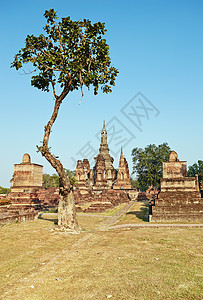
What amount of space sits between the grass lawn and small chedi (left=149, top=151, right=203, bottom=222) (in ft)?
15.5

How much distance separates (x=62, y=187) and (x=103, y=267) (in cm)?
624

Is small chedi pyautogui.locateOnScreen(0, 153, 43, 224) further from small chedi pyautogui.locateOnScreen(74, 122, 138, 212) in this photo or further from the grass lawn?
small chedi pyautogui.locateOnScreen(74, 122, 138, 212)

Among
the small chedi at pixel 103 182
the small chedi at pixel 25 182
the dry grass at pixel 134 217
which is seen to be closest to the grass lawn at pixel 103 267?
the dry grass at pixel 134 217

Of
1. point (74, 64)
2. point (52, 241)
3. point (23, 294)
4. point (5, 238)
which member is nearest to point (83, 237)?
point (52, 241)

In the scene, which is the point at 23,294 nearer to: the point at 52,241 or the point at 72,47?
the point at 52,241

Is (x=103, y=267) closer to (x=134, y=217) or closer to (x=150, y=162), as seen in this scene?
(x=134, y=217)

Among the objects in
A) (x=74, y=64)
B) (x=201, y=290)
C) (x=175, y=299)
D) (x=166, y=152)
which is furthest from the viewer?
(x=166, y=152)

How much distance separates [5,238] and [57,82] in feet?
25.0

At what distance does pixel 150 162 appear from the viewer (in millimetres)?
51125

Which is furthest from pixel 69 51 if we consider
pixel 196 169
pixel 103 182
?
pixel 196 169

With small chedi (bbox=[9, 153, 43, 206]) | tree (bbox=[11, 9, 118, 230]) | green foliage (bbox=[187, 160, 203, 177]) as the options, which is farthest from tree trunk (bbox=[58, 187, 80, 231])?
green foliage (bbox=[187, 160, 203, 177])

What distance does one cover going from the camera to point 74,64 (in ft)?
36.6

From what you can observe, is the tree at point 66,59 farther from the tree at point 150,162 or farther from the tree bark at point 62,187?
the tree at point 150,162

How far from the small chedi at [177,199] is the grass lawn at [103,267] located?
4716mm
